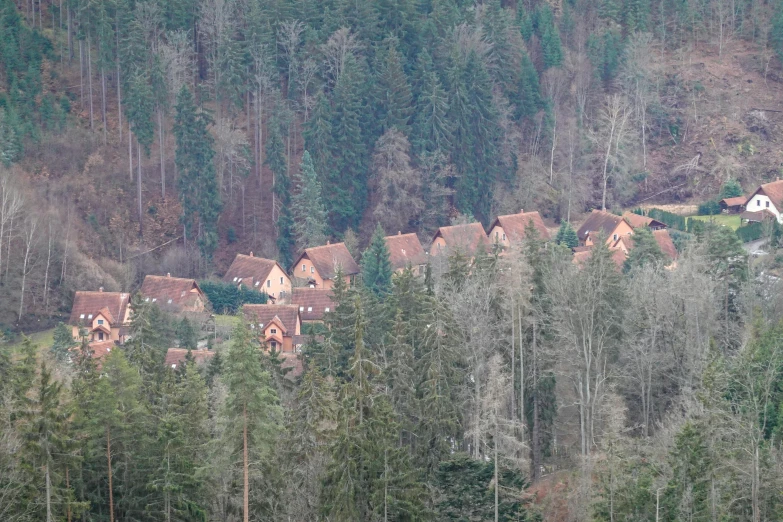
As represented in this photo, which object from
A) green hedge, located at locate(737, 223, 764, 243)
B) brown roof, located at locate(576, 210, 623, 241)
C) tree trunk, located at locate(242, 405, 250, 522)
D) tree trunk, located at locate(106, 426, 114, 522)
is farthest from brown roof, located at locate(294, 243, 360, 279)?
tree trunk, located at locate(242, 405, 250, 522)

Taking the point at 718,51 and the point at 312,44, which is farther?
the point at 718,51

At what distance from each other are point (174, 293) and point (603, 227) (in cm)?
2278

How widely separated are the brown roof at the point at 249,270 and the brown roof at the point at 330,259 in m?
1.76

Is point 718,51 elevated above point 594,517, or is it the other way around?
point 718,51

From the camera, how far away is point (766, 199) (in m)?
78.3

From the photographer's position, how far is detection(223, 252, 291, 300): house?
7112 cm

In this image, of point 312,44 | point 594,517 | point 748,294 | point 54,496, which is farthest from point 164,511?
point 312,44

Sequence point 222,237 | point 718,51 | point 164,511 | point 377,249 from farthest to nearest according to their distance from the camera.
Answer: point 718,51 < point 222,237 < point 377,249 < point 164,511

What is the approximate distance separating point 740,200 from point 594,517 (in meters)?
45.3

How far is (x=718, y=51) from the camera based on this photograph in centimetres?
9675

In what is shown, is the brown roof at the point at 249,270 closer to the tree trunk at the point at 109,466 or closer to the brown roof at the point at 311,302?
the brown roof at the point at 311,302

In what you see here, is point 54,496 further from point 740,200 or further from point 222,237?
point 740,200

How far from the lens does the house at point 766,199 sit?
7788 centimetres

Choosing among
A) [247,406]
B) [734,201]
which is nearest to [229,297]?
[247,406]
